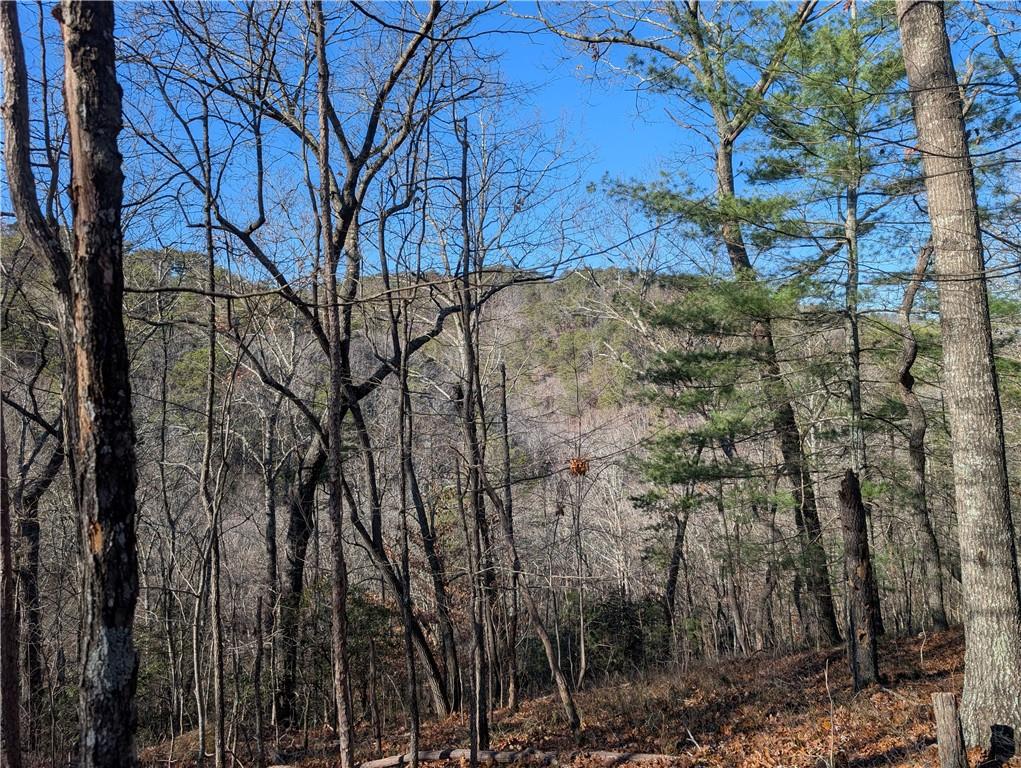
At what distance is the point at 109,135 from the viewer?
12.4ft

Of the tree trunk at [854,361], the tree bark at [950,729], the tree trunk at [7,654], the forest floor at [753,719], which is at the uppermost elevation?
the tree trunk at [854,361]

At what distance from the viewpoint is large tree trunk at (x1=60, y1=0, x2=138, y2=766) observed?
3.42 m

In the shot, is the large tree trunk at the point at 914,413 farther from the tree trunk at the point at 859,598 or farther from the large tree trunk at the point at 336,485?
the large tree trunk at the point at 336,485

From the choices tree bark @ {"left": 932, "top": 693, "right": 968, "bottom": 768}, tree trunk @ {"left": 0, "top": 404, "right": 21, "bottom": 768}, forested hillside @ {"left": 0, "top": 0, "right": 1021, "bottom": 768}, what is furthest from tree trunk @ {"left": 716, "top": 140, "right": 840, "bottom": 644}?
tree trunk @ {"left": 0, "top": 404, "right": 21, "bottom": 768}

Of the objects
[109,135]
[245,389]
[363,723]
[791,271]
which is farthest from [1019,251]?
[245,389]

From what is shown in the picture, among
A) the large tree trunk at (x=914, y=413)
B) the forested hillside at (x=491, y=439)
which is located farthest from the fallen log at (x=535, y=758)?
the large tree trunk at (x=914, y=413)

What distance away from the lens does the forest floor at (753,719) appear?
6613 mm

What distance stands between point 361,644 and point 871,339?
9.42 meters

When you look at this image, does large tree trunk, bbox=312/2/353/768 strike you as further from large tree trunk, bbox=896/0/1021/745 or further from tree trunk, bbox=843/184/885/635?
tree trunk, bbox=843/184/885/635

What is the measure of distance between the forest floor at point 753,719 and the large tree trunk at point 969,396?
2.03ft

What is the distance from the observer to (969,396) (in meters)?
6.10

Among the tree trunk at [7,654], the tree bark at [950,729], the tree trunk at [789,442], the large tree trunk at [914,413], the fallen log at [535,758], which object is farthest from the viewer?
the tree trunk at [789,442]

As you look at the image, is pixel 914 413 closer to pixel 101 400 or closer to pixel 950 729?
pixel 950 729

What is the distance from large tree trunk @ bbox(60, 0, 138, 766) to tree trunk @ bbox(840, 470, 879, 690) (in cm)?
724
